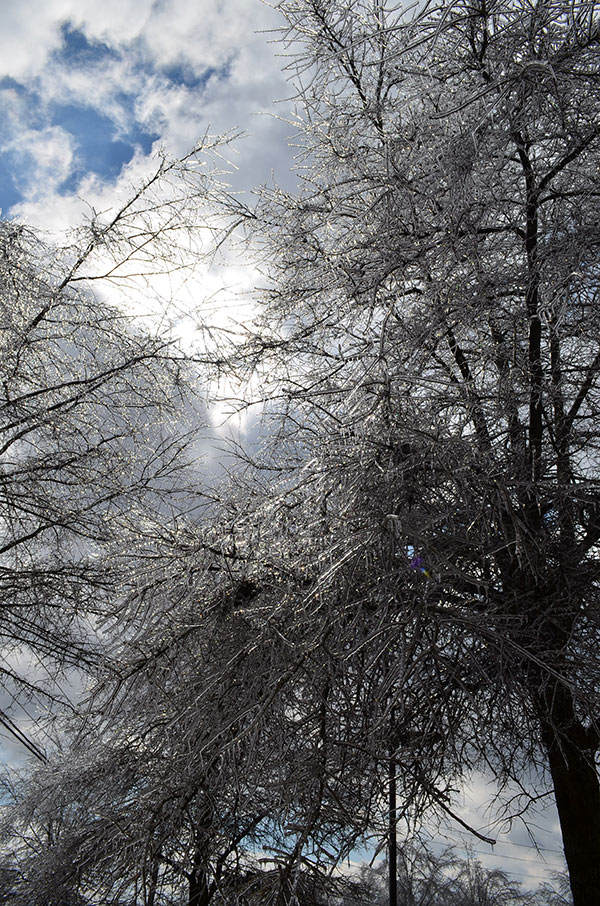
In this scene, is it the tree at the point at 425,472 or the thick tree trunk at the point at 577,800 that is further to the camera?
the thick tree trunk at the point at 577,800

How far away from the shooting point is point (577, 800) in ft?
17.4

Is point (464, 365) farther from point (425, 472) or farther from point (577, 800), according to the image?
point (577, 800)

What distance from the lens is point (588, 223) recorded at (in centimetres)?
509

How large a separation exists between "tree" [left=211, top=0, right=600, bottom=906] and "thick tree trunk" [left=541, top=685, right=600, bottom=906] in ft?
0.06

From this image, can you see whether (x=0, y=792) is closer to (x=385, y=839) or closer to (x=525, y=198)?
(x=385, y=839)

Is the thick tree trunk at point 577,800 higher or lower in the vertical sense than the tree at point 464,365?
lower

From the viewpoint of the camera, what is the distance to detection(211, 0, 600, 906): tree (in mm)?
3975

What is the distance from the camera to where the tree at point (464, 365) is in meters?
3.97

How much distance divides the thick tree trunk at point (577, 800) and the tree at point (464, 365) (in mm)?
17

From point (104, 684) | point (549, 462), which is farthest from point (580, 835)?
point (104, 684)

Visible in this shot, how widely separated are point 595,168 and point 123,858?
618cm

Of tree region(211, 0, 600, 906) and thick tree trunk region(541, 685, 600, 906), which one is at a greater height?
tree region(211, 0, 600, 906)

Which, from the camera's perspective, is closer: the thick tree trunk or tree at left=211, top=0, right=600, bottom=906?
tree at left=211, top=0, right=600, bottom=906

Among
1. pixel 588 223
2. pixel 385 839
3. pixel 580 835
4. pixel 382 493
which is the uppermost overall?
pixel 588 223
